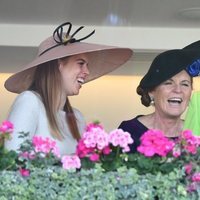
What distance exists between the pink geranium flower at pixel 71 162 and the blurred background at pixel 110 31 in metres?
2.67

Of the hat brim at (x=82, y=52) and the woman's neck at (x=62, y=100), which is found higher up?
the hat brim at (x=82, y=52)

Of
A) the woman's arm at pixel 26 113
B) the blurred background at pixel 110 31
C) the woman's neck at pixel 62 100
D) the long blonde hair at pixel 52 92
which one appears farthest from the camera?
the blurred background at pixel 110 31

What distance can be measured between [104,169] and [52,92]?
0.64 m

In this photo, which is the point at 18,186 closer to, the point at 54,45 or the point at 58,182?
the point at 58,182

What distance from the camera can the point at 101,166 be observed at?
1.31 meters

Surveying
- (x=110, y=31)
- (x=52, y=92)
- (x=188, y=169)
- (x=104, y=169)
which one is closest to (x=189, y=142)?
(x=188, y=169)

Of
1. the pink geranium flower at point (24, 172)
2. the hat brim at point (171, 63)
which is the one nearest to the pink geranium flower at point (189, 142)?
the pink geranium flower at point (24, 172)

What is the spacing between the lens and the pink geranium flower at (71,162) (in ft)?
4.25

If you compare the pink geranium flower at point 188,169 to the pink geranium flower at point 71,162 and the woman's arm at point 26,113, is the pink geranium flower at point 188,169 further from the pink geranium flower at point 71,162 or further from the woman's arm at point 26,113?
the woman's arm at point 26,113

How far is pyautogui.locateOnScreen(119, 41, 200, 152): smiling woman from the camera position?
2131 mm

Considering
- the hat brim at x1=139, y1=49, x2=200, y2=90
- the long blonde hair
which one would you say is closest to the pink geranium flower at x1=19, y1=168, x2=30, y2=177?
the long blonde hair

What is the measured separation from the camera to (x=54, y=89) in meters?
1.91

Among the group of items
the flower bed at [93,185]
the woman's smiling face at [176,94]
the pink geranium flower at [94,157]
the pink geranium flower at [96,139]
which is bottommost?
the flower bed at [93,185]

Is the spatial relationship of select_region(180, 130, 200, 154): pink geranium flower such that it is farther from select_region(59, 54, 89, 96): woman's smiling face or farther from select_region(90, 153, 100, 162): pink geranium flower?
select_region(59, 54, 89, 96): woman's smiling face
